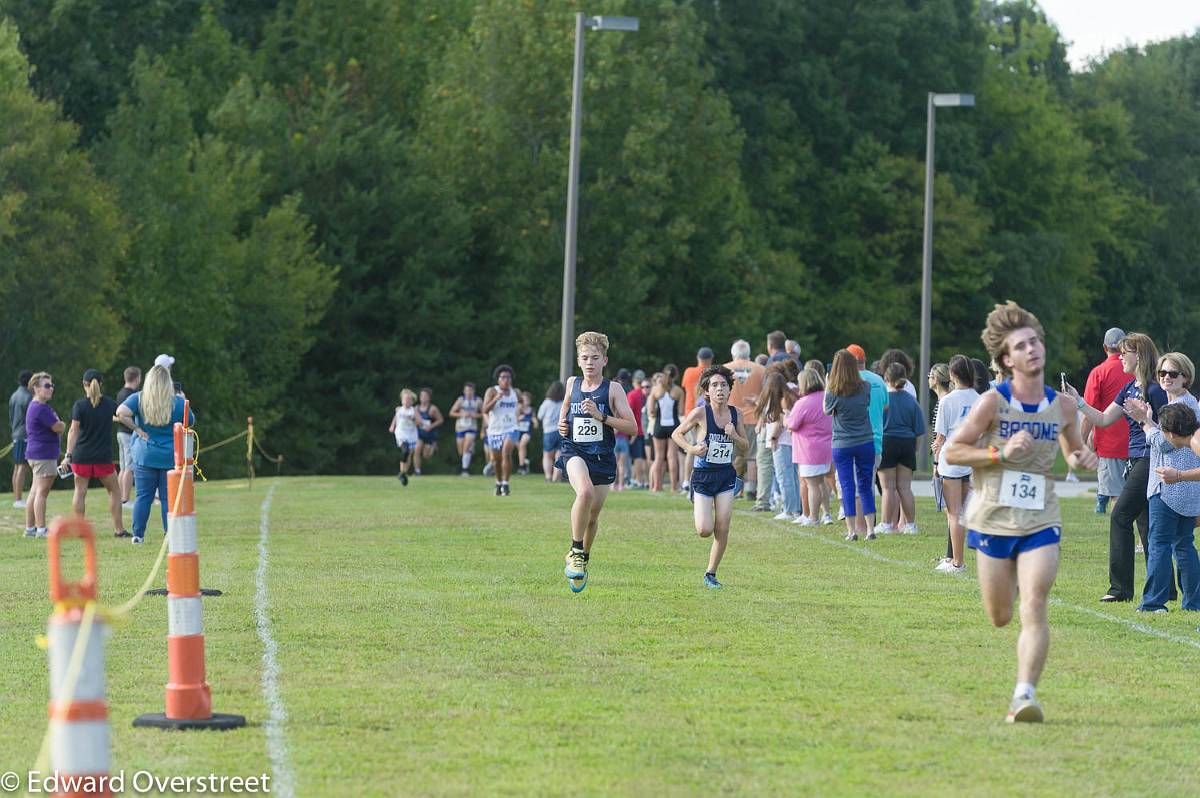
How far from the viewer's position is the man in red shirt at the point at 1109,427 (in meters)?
18.2

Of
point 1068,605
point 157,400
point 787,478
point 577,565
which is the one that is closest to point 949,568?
point 1068,605

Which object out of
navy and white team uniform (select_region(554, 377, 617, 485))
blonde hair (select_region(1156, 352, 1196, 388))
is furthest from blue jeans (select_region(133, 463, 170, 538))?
blonde hair (select_region(1156, 352, 1196, 388))

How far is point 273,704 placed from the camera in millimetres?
9992

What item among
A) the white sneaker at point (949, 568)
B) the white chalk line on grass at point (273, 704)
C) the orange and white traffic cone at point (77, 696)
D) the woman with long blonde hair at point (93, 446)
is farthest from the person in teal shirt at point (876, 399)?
the orange and white traffic cone at point (77, 696)

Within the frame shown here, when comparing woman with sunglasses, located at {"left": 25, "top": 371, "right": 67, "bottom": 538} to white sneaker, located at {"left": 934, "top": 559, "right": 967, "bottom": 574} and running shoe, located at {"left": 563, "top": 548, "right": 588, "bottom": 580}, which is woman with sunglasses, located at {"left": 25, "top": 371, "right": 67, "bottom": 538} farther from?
white sneaker, located at {"left": 934, "top": 559, "right": 967, "bottom": 574}

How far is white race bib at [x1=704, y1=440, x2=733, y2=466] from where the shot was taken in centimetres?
1555

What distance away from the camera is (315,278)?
181 ft

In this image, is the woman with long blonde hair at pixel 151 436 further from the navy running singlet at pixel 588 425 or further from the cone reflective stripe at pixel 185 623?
the cone reflective stripe at pixel 185 623

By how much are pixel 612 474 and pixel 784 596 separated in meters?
1.60

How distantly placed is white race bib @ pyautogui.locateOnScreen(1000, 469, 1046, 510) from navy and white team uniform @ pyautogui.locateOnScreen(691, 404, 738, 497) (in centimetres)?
613

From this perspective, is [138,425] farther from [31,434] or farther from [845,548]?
[845,548]

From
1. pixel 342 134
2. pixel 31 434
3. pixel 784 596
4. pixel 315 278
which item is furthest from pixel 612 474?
pixel 342 134

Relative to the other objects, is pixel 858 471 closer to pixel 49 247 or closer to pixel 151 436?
pixel 151 436

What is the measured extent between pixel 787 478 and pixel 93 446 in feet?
26.1
